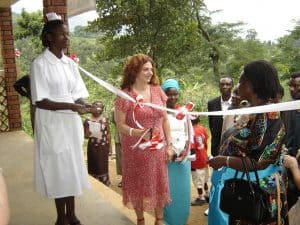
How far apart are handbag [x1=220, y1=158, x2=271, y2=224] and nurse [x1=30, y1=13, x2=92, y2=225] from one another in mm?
1150

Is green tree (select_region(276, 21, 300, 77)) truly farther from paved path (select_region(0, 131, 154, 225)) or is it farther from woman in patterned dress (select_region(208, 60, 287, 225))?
woman in patterned dress (select_region(208, 60, 287, 225))

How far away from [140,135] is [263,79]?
126cm

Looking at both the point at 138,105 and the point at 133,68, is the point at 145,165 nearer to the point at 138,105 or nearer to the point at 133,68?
the point at 138,105

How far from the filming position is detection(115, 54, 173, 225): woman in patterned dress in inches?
124

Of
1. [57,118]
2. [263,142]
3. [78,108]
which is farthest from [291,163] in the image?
[57,118]

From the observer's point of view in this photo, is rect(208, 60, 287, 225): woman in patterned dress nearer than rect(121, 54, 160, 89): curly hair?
Yes

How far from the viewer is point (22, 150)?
627 cm

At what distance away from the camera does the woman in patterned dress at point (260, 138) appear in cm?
207

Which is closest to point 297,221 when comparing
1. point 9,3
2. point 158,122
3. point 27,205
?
point 158,122

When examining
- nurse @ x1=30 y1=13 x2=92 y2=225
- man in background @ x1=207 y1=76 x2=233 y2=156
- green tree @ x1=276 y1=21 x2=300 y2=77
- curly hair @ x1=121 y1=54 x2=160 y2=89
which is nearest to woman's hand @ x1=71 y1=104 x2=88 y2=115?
nurse @ x1=30 y1=13 x2=92 y2=225

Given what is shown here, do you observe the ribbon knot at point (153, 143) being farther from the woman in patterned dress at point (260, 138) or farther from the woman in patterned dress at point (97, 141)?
the woman in patterned dress at point (97, 141)

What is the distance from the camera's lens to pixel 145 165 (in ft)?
10.6

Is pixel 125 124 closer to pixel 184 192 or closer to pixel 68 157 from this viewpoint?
pixel 68 157

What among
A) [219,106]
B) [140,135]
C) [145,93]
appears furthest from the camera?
[219,106]
